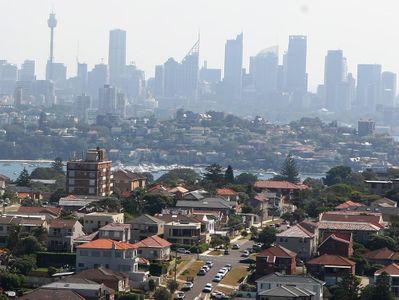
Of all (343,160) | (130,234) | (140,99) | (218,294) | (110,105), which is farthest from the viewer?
(140,99)

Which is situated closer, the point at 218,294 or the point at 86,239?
the point at 218,294

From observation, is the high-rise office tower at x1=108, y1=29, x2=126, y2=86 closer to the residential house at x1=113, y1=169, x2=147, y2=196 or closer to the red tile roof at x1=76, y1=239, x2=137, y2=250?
the residential house at x1=113, y1=169, x2=147, y2=196

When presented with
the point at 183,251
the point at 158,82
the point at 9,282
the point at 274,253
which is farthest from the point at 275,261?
the point at 158,82

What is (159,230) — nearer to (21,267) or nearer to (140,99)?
(21,267)

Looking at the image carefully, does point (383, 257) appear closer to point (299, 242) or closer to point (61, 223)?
point (299, 242)

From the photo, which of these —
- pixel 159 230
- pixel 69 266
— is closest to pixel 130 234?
pixel 159 230

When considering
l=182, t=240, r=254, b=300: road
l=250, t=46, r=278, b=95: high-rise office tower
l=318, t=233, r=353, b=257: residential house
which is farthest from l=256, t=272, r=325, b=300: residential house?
l=250, t=46, r=278, b=95: high-rise office tower

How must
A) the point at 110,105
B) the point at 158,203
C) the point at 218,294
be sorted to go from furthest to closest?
the point at 110,105, the point at 158,203, the point at 218,294
